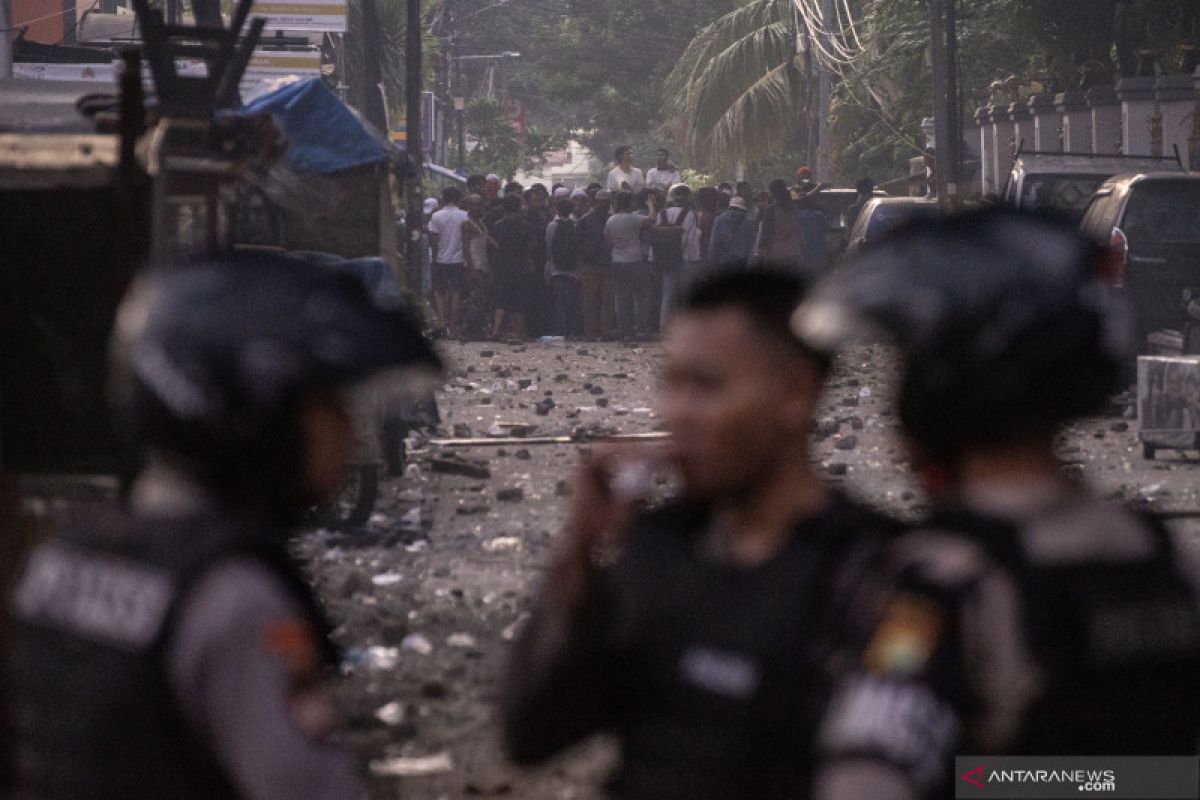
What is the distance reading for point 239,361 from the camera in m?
2.32

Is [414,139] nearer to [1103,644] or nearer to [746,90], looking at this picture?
[746,90]

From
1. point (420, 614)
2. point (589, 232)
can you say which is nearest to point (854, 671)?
point (420, 614)

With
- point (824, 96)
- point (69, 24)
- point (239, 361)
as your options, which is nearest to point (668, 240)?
point (69, 24)

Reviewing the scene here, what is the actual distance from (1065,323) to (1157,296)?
15877 millimetres

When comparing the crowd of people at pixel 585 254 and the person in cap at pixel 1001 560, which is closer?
the person in cap at pixel 1001 560

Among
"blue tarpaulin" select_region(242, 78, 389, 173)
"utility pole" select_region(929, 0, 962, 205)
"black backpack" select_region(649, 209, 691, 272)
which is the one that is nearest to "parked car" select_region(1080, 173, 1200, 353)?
"blue tarpaulin" select_region(242, 78, 389, 173)

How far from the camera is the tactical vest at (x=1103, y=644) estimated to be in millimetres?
2285

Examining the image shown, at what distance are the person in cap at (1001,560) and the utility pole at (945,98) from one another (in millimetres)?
29278

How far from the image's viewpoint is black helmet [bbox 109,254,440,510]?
232 centimetres

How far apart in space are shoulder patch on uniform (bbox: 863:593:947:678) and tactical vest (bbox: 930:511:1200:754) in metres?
0.11

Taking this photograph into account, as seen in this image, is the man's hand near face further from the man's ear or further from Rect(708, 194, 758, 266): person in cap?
Rect(708, 194, 758, 266): person in cap

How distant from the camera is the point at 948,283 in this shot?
2477 mm

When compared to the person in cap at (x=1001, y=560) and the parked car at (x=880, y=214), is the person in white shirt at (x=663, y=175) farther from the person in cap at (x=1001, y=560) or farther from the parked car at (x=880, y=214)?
the person in cap at (x=1001, y=560)

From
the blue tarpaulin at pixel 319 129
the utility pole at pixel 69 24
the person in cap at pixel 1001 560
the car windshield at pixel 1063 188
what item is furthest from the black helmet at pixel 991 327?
the utility pole at pixel 69 24
